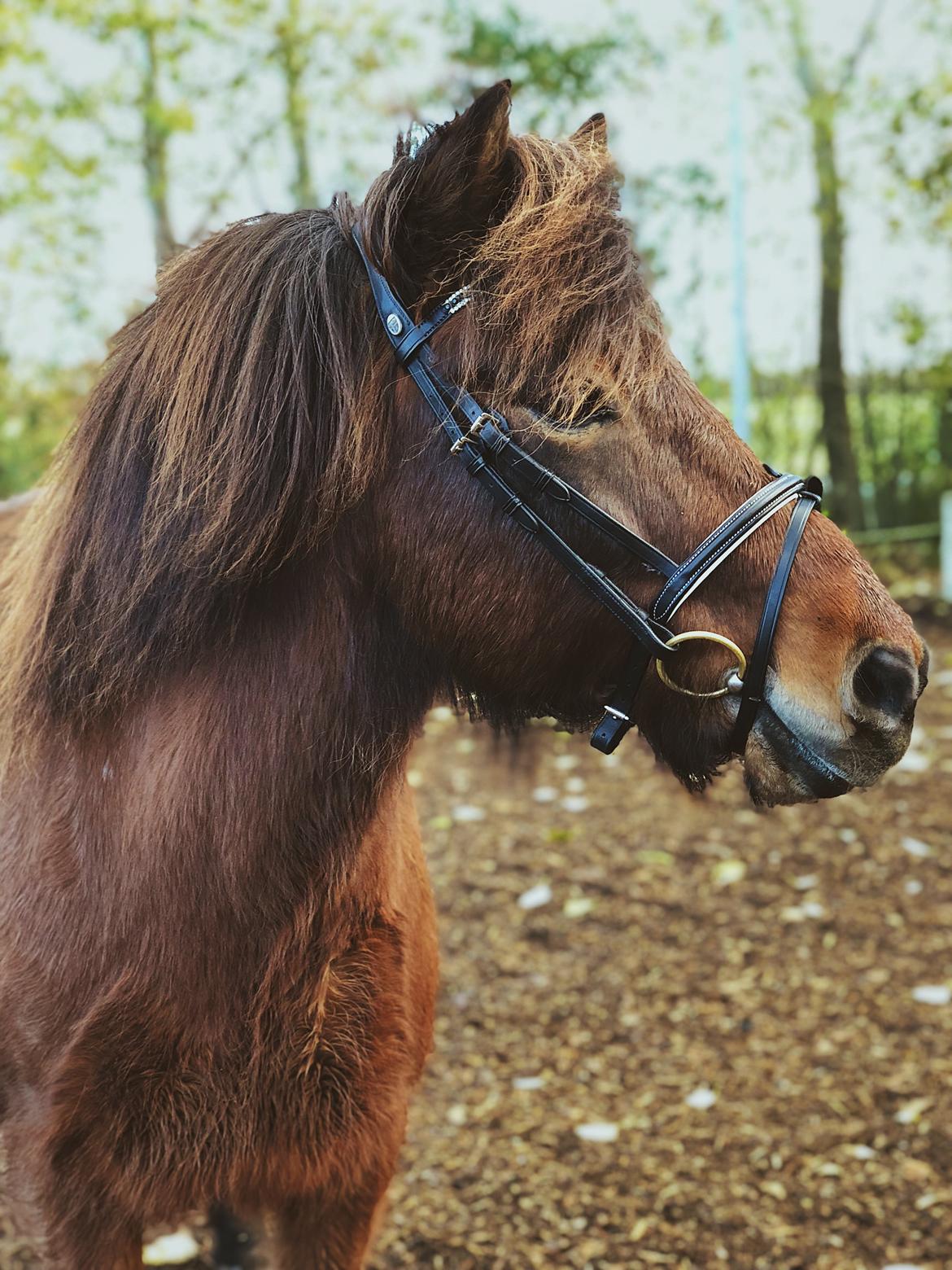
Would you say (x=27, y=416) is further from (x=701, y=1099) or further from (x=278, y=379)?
(x=278, y=379)

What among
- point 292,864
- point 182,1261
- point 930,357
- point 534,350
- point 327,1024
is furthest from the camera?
point 930,357

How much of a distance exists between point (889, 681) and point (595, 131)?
1.15 meters

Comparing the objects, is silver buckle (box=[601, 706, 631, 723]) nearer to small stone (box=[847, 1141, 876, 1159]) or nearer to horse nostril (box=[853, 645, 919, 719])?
horse nostril (box=[853, 645, 919, 719])

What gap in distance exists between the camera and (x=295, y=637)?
1.67 metres

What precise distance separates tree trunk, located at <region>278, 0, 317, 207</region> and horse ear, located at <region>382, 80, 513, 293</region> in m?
9.41

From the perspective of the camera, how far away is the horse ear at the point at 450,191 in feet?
4.94

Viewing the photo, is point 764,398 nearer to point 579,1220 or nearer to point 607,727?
point 579,1220

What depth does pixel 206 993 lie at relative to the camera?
1727 mm

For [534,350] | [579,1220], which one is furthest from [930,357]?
[534,350]

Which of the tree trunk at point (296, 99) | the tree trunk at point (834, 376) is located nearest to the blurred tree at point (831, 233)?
the tree trunk at point (834, 376)

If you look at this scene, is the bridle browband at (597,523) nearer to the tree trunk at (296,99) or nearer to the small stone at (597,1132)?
the small stone at (597,1132)

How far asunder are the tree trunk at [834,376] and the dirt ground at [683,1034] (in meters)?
5.02

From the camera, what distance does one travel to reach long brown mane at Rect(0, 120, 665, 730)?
155cm

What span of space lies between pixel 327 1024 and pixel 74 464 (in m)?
1.10
